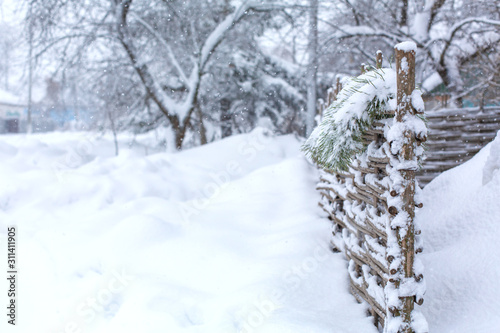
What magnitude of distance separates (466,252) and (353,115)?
124cm

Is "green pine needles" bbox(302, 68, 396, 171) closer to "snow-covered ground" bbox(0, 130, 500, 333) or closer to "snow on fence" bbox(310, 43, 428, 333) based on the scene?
"snow on fence" bbox(310, 43, 428, 333)

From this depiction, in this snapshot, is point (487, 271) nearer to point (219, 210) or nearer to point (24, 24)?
point (219, 210)

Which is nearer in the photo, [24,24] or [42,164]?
[42,164]

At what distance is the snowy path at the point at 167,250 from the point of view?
3.18 meters

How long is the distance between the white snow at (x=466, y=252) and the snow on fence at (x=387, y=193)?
9.8 inches

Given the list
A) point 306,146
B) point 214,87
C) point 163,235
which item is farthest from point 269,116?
point 306,146

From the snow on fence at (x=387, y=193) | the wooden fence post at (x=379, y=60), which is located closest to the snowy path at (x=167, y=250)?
the snow on fence at (x=387, y=193)

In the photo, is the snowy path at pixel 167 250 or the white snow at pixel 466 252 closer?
the white snow at pixel 466 252

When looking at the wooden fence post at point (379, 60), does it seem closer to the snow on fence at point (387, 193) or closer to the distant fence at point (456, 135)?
the snow on fence at point (387, 193)

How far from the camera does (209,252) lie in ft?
14.2

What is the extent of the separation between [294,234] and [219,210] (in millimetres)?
1647

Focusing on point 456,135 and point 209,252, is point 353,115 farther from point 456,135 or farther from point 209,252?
point 456,135

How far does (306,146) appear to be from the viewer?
314 cm

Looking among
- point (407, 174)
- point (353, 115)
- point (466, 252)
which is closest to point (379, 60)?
point (353, 115)
